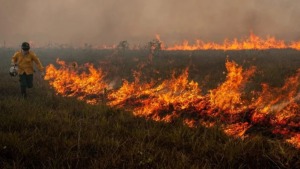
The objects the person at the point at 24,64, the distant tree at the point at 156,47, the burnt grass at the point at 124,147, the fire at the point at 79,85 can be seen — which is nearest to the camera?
the burnt grass at the point at 124,147

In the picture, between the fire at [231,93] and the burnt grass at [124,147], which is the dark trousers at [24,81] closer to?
the burnt grass at [124,147]

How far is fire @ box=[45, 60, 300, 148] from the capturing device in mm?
10305

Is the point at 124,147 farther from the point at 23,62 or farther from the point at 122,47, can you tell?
the point at 122,47

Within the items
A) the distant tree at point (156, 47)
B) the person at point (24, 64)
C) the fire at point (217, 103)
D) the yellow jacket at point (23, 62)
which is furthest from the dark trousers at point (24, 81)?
the distant tree at point (156, 47)

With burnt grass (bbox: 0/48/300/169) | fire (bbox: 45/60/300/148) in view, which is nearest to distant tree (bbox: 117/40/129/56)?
fire (bbox: 45/60/300/148)

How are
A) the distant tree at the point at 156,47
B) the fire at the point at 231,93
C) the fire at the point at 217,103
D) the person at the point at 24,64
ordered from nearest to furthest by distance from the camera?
the fire at the point at 217,103 → the person at the point at 24,64 → the fire at the point at 231,93 → the distant tree at the point at 156,47

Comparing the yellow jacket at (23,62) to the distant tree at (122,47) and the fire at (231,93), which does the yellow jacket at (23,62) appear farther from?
the distant tree at (122,47)

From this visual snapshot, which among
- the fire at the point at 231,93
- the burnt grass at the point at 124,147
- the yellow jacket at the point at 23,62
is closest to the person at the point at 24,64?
the yellow jacket at the point at 23,62

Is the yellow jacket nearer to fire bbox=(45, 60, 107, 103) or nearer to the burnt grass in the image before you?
fire bbox=(45, 60, 107, 103)

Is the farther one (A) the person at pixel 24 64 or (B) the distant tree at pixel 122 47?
(B) the distant tree at pixel 122 47

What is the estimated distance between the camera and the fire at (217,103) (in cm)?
1030

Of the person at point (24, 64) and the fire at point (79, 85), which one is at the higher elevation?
the person at point (24, 64)

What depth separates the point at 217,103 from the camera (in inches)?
523

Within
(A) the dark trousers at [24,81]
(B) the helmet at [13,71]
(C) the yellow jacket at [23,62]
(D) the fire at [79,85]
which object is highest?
(C) the yellow jacket at [23,62]
